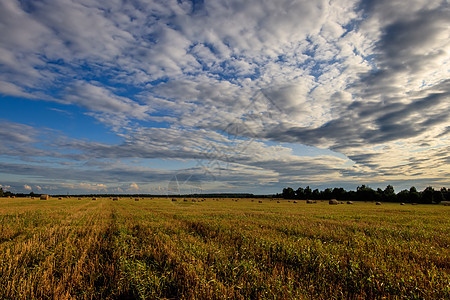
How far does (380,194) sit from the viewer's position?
10462 centimetres

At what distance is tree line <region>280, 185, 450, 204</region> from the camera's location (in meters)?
88.6

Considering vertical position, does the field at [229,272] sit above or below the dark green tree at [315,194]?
above

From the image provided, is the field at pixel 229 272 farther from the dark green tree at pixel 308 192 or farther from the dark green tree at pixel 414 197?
the dark green tree at pixel 308 192

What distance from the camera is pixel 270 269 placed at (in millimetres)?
6039

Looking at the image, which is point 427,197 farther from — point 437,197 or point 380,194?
point 380,194

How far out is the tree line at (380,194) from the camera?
88.6 meters

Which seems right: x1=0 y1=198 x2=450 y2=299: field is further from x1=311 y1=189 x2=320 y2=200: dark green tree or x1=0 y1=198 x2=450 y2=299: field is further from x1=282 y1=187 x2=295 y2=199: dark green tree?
x1=282 y1=187 x2=295 y2=199: dark green tree

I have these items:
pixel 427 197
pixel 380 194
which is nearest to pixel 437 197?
pixel 427 197

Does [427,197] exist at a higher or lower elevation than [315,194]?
A: higher

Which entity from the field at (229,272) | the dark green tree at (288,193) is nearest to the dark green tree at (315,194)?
the dark green tree at (288,193)

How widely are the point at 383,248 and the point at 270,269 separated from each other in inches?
181

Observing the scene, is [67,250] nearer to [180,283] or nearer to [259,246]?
[180,283]

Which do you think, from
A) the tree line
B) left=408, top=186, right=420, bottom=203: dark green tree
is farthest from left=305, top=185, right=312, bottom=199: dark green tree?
left=408, top=186, right=420, bottom=203: dark green tree

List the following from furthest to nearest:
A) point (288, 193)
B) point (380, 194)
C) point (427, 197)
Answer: point (288, 193) → point (380, 194) → point (427, 197)
